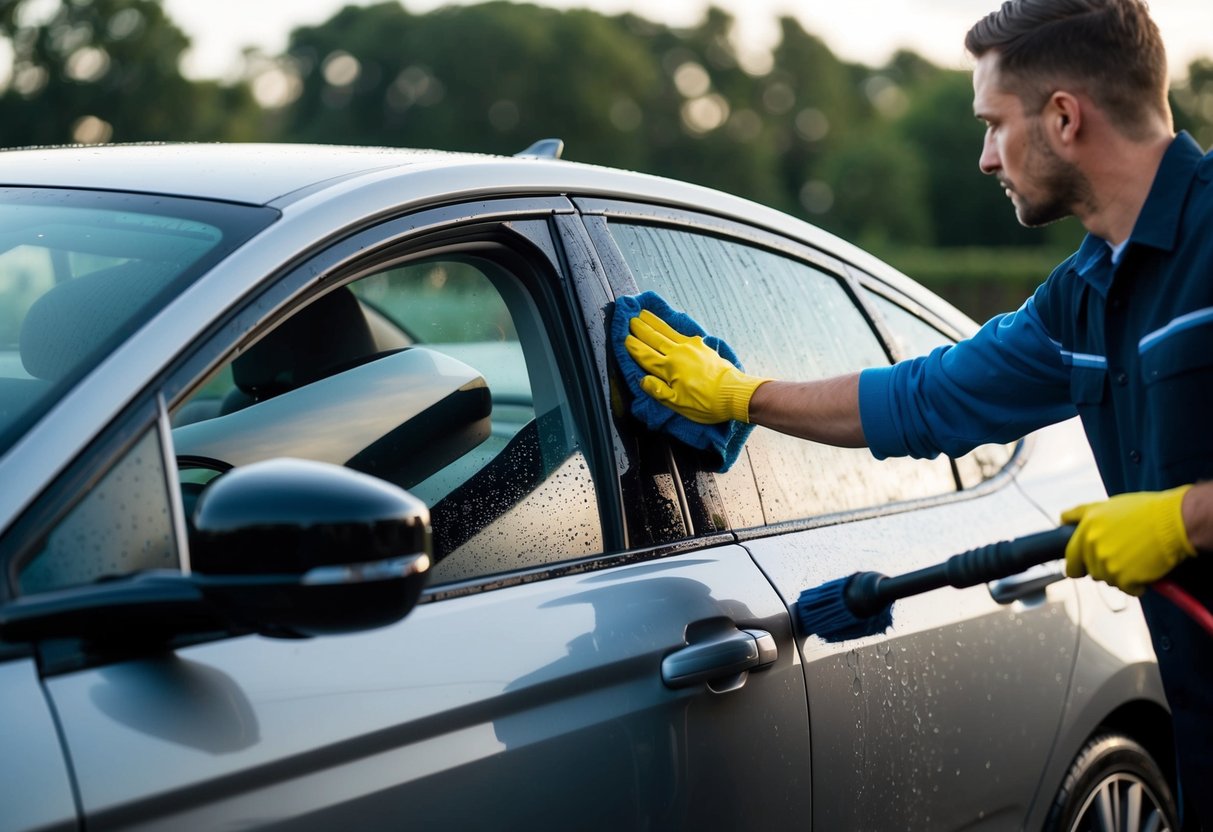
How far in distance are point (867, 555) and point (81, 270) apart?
1.34 meters

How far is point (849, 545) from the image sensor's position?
240cm

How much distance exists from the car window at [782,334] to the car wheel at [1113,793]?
63cm

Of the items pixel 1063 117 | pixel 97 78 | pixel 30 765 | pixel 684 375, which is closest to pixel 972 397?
pixel 1063 117

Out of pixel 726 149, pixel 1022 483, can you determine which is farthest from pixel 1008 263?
pixel 1022 483

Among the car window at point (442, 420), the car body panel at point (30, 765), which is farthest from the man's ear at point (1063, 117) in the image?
the car body panel at point (30, 765)

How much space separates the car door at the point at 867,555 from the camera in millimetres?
2242

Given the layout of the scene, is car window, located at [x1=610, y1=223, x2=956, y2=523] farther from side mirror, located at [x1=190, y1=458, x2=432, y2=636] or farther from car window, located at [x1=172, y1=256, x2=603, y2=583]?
side mirror, located at [x1=190, y1=458, x2=432, y2=636]

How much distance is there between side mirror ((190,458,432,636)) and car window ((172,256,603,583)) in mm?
434

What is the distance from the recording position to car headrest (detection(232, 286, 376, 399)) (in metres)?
2.02

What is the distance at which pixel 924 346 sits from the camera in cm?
302

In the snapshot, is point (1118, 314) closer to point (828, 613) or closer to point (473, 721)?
point (828, 613)

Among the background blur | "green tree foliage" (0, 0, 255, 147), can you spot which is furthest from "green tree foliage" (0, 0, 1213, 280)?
"green tree foliage" (0, 0, 255, 147)

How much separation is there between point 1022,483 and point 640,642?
53.0 inches

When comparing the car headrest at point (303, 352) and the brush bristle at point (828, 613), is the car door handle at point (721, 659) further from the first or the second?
the car headrest at point (303, 352)
